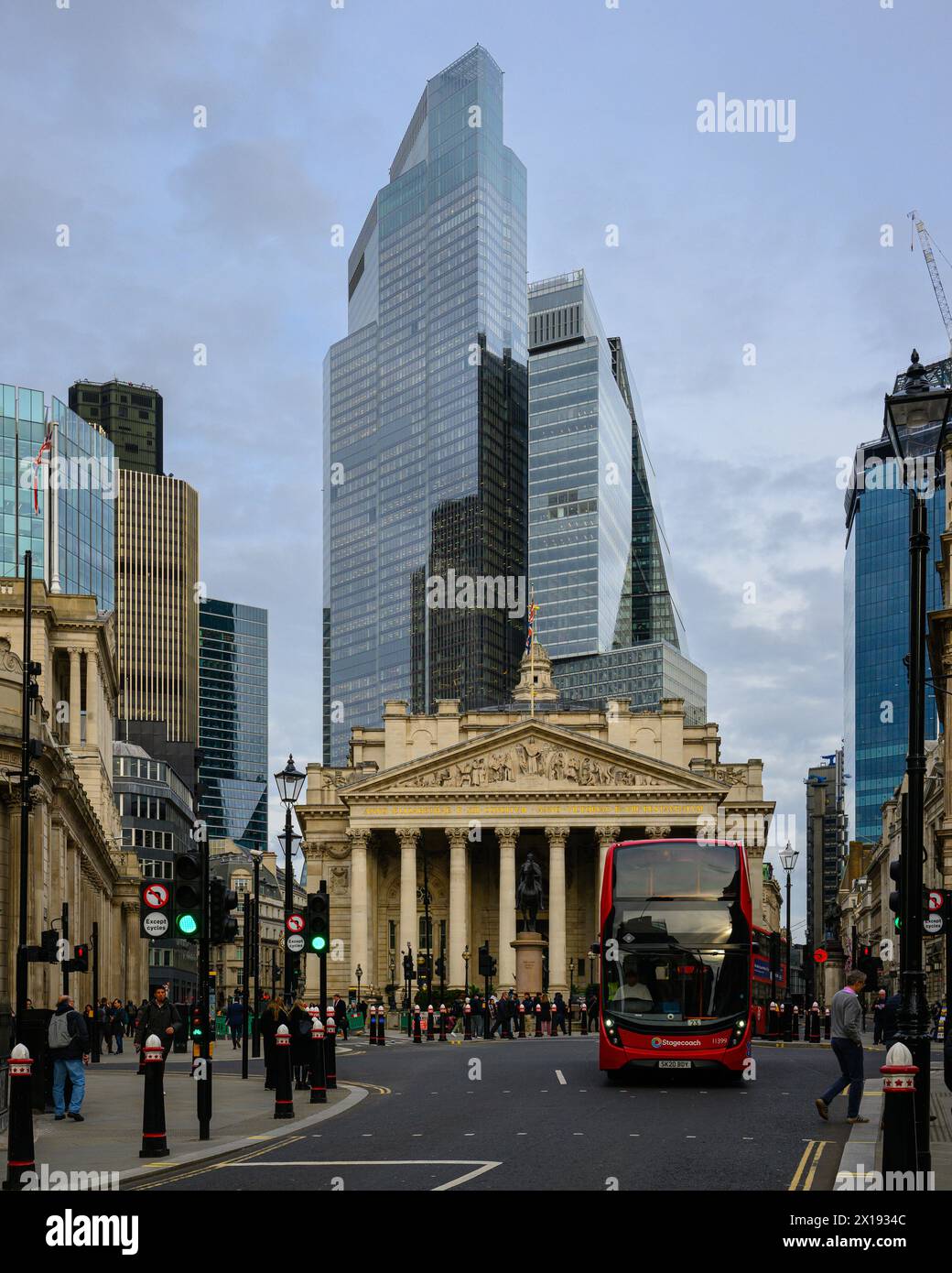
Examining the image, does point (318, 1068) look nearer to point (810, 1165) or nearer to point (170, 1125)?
point (170, 1125)

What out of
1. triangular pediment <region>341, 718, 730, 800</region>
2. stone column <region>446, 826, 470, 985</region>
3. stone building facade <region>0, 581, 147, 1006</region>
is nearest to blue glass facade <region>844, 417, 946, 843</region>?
triangular pediment <region>341, 718, 730, 800</region>

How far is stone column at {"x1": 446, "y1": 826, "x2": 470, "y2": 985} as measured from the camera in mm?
111625

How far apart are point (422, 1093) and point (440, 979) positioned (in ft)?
271

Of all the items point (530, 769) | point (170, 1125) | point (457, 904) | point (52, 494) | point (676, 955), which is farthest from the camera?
point (530, 769)

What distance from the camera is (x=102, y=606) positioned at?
104 meters

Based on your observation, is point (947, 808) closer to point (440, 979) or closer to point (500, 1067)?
point (500, 1067)

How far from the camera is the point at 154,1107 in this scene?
2055 cm

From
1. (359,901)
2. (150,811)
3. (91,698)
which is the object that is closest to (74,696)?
(91,698)

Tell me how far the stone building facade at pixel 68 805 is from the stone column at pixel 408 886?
20.6 meters

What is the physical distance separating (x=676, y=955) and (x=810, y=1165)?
41.3 ft

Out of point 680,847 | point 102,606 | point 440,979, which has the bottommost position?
point 440,979

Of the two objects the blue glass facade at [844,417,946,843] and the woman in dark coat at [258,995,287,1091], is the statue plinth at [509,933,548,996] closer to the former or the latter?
the woman in dark coat at [258,995,287,1091]

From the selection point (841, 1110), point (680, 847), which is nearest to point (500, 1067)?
point (680, 847)
